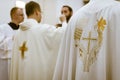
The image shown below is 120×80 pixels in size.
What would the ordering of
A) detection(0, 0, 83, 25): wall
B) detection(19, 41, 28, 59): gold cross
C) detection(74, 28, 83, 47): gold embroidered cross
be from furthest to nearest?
detection(0, 0, 83, 25): wall
detection(19, 41, 28, 59): gold cross
detection(74, 28, 83, 47): gold embroidered cross

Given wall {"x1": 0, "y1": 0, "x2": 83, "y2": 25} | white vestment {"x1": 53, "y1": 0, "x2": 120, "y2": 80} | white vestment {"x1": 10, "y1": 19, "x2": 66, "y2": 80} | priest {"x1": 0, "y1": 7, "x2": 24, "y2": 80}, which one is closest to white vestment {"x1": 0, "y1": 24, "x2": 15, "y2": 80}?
priest {"x1": 0, "y1": 7, "x2": 24, "y2": 80}

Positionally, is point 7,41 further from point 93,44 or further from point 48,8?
point 93,44

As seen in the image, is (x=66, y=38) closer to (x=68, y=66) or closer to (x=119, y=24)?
(x=68, y=66)

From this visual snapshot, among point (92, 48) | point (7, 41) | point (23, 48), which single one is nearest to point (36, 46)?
point (23, 48)

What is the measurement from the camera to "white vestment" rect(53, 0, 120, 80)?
1.48 meters

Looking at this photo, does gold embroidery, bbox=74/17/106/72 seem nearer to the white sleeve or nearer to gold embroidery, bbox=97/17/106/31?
gold embroidery, bbox=97/17/106/31

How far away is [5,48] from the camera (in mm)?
3613

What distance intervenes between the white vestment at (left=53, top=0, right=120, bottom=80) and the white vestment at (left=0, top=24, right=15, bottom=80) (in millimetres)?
1981

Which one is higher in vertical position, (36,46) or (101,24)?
(101,24)

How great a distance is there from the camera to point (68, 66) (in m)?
1.71

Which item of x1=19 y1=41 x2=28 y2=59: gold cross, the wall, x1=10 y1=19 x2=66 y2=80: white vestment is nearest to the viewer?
x1=10 y1=19 x2=66 y2=80: white vestment

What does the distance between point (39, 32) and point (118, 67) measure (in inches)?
56.6

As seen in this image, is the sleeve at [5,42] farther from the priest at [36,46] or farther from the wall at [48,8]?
the wall at [48,8]

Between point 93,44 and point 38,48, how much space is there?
132 cm
